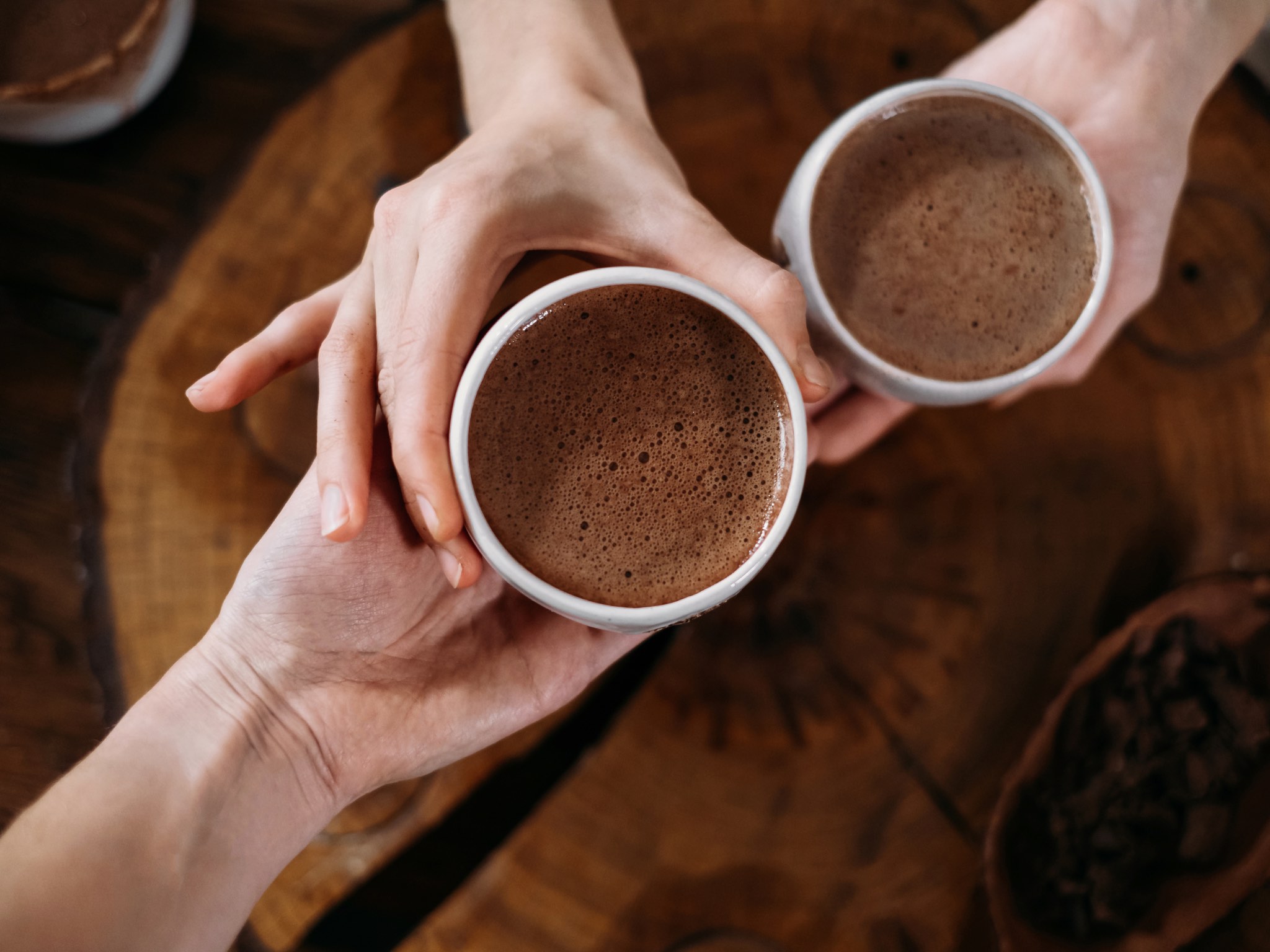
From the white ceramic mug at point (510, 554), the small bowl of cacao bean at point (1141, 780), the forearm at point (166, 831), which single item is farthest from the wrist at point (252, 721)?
the small bowl of cacao bean at point (1141, 780)

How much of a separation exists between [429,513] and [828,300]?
1.52ft

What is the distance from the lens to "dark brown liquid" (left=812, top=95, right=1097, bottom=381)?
0.91 meters

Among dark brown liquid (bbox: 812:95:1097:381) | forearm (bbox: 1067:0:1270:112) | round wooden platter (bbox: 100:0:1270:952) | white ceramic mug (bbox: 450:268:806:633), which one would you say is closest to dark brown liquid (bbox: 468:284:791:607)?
white ceramic mug (bbox: 450:268:806:633)

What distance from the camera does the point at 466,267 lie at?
30.2 inches

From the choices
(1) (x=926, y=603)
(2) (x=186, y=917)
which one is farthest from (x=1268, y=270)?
(2) (x=186, y=917)

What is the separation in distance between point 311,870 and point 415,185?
0.87 m

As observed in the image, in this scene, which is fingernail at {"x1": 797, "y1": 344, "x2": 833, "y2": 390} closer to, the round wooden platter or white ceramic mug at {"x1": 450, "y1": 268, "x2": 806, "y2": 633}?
white ceramic mug at {"x1": 450, "y1": 268, "x2": 806, "y2": 633}

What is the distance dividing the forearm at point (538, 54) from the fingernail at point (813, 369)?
0.36m

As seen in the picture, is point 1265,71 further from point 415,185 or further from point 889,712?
point 415,185

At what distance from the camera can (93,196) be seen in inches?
59.4

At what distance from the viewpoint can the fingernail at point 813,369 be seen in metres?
0.78

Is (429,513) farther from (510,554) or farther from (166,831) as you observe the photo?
(166,831)

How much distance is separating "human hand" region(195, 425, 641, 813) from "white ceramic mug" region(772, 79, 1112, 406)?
39 centimetres

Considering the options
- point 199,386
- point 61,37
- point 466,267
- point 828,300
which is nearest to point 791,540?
point 828,300
